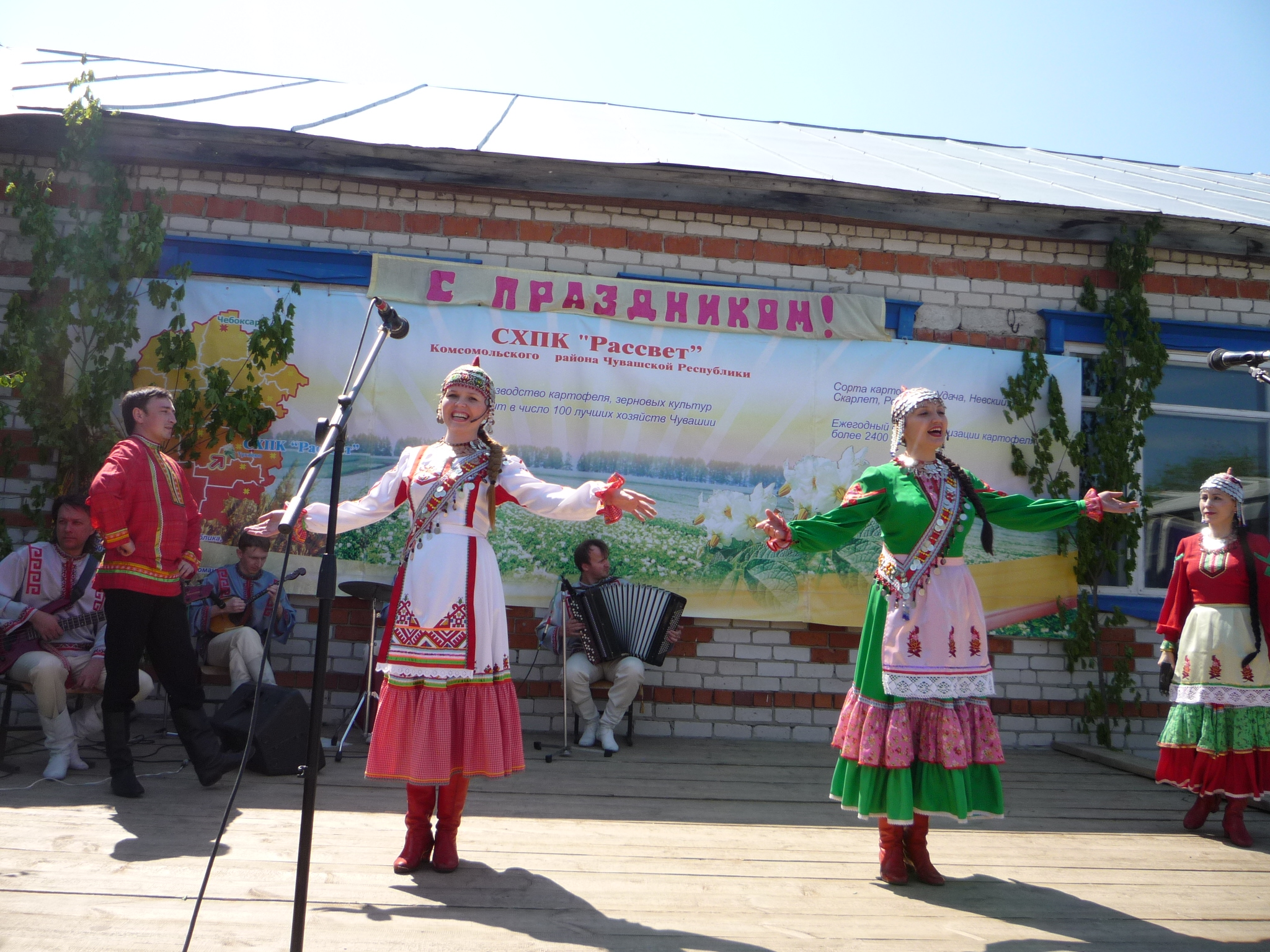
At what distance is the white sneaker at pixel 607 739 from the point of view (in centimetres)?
543

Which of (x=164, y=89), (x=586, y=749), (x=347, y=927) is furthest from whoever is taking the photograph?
(x=164, y=89)

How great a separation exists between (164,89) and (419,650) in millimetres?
5518


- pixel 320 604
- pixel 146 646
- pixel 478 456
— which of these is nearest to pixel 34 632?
pixel 146 646

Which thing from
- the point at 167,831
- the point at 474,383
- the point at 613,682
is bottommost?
the point at 167,831

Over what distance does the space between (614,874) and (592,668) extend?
7.47 ft

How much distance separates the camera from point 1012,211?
6.39 meters

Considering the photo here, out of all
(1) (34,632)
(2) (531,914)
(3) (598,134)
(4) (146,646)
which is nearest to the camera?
(2) (531,914)

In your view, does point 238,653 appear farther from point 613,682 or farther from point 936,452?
point 936,452

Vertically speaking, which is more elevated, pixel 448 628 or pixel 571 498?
pixel 571 498

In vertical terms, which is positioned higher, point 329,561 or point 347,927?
point 329,561

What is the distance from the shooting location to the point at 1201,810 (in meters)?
4.44

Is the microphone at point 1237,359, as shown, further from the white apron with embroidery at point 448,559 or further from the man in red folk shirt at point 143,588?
the man in red folk shirt at point 143,588

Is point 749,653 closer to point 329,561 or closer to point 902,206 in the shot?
point 902,206

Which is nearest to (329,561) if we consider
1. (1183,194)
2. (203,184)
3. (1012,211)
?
(203,184)
